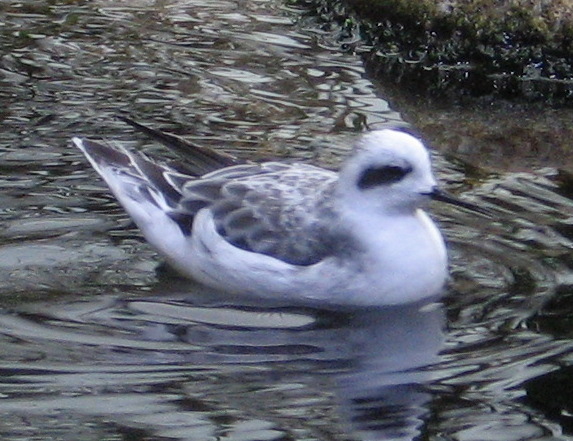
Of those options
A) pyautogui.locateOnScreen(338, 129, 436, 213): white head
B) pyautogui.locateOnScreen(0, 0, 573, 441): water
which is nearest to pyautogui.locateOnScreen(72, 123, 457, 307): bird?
pyautogui.locateOnScreen(338, 129, 436, 213): white head

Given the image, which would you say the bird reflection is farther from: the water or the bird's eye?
the bird's eye

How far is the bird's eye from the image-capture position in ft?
22.4

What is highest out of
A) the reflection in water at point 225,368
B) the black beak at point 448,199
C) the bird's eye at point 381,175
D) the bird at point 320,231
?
the bird's eye at point 381,175

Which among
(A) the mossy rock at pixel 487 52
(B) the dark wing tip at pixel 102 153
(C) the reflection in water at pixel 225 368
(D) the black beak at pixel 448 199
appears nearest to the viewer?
(C) the reflection in water at pixel 225 368

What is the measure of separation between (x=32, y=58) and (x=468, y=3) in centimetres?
311

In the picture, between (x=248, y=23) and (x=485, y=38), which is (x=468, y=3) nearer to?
(x=485, y=38)

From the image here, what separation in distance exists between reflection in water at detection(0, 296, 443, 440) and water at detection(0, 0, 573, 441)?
0.04ft

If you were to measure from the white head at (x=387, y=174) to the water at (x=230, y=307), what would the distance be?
528mm

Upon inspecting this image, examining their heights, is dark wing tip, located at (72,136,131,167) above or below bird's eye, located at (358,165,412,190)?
below

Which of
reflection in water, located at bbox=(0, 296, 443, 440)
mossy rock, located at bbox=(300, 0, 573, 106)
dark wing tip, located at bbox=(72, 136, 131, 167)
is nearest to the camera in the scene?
reflection in water, located at bbox=(0, 296, 443, 440)

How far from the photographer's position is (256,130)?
9023 mm

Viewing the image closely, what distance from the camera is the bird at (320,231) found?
6809mm

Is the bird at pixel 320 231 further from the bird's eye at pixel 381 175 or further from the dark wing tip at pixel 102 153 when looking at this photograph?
the dark wing tip at pixel 102 153

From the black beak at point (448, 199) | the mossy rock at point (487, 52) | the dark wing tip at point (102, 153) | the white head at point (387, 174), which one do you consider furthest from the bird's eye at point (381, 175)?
the mossy rock at point (487, 52)
